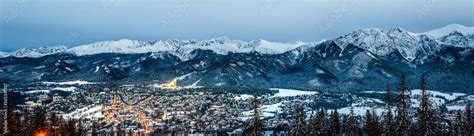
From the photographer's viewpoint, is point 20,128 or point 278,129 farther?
point 278,129

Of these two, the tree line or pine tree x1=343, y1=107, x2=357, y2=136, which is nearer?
the tree line

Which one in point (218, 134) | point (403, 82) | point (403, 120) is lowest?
point (218, 134)

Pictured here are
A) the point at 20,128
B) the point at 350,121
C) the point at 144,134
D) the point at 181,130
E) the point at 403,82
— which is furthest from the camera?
the point at 181,130

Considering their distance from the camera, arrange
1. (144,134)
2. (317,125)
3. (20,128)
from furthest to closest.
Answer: (144,134) → (20,128) → (317,125)

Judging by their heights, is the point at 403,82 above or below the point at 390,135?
above

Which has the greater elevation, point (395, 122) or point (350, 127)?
point (395, 122)

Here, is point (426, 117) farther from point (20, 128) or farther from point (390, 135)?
point (20, 128)

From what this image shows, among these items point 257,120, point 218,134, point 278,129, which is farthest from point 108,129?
point 257,120

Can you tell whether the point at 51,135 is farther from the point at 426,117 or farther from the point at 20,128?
the point at 426,117

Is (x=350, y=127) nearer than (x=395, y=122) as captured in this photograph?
No

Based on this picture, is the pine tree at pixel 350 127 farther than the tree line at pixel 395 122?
Yes
